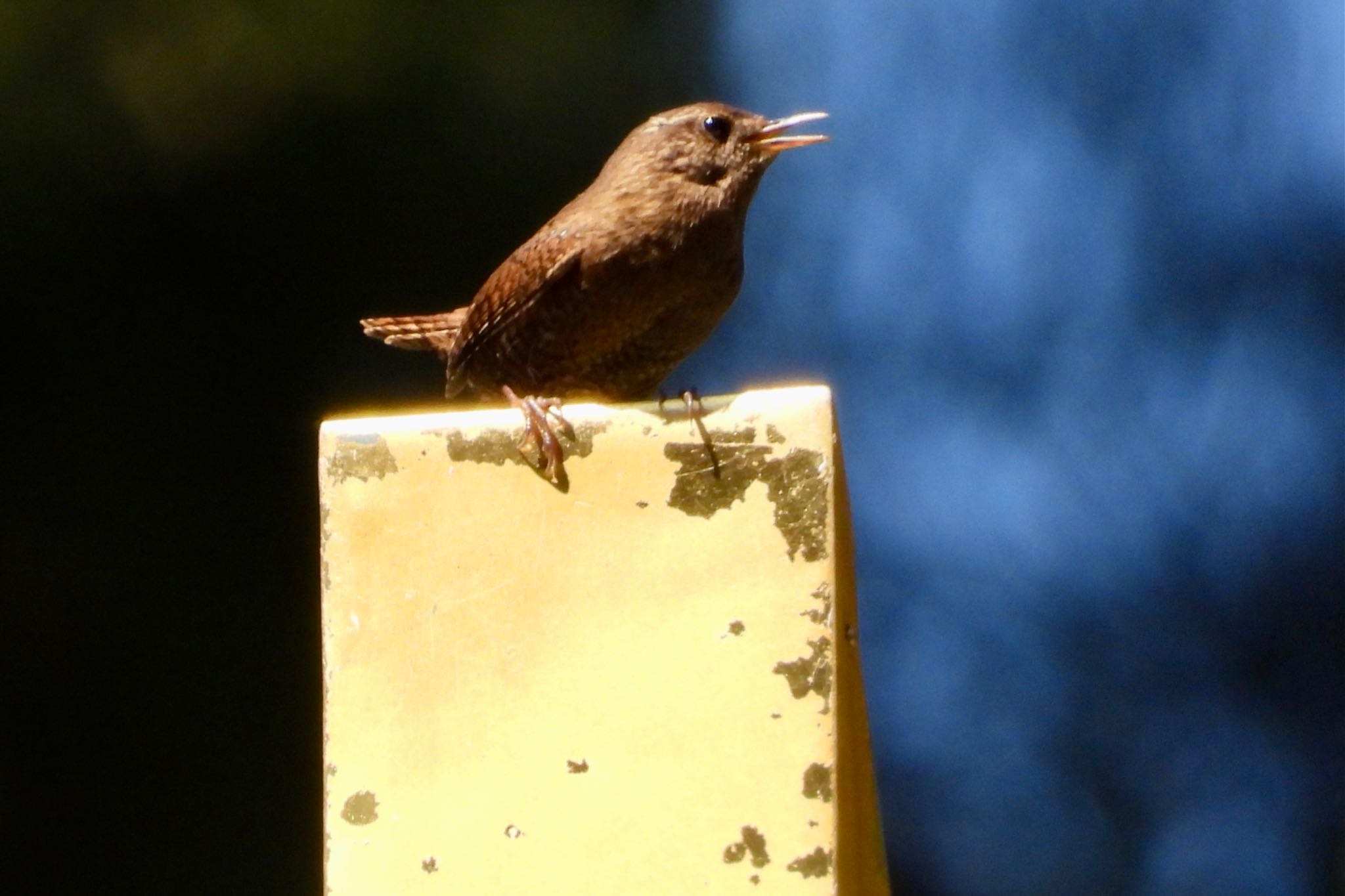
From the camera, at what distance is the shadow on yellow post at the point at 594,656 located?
131cm

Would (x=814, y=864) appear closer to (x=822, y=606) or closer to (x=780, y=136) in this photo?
(x=822, y=606)

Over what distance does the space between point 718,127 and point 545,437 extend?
0.96 metres

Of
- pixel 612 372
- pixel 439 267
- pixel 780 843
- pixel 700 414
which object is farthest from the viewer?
pixel 439 267

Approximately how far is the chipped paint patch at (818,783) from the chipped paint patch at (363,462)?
20.3 inches

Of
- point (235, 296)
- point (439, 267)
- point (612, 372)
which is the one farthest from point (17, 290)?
point (612, 372)

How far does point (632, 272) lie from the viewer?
1962mm

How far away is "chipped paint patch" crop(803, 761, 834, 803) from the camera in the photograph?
1293 millimetres

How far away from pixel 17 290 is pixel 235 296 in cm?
49

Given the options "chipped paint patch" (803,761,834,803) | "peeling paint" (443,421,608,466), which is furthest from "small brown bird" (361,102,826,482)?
"chipped paint patch" (803,761,834,803)

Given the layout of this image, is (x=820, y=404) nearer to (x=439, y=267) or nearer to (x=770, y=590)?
(x=770, y=590)

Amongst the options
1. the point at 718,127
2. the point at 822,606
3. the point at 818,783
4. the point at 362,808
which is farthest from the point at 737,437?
the point at 718,127

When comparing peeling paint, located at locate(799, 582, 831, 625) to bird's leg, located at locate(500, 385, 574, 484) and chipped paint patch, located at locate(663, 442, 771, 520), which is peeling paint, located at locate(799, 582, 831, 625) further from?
bird's leg, located at locate(500, 385, 574, 484)

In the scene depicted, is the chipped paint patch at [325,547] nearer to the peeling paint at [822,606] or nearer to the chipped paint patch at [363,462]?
the chipped paint patch at [363,462]

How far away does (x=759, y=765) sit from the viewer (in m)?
1.31
